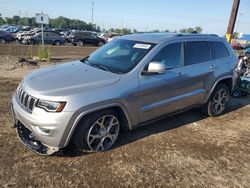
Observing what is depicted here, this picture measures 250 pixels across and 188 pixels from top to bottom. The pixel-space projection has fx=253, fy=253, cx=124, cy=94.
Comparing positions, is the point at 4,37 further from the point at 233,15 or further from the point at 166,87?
the point at 166,87

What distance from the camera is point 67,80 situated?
3.61 metres

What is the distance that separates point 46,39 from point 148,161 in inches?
994

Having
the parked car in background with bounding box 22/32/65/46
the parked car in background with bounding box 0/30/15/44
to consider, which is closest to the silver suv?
the parked car in background with bounding box 22/32/65/46

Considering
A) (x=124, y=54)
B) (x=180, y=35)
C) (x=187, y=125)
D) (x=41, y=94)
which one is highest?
(x=180, y=35)

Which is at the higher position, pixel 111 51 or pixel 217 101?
pixel 111 51

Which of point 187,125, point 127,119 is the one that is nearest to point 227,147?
point 187,125

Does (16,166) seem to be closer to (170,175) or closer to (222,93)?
(170,175)

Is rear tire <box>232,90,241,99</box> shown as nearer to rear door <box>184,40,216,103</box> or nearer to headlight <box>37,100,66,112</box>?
rear door <box>184,40,216,103</box>

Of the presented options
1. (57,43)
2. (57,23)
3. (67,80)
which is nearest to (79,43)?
(57,43)

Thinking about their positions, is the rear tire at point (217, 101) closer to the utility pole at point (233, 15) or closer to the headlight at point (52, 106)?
the headlight at point (52, 106)

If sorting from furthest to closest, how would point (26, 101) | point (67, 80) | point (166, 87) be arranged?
point (166, 87)
point (67, 80)
point (26, 101)

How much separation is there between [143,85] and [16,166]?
2121 millimetres

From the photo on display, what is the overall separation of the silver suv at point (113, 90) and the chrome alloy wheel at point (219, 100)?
341 mm

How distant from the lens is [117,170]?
11.3ft
